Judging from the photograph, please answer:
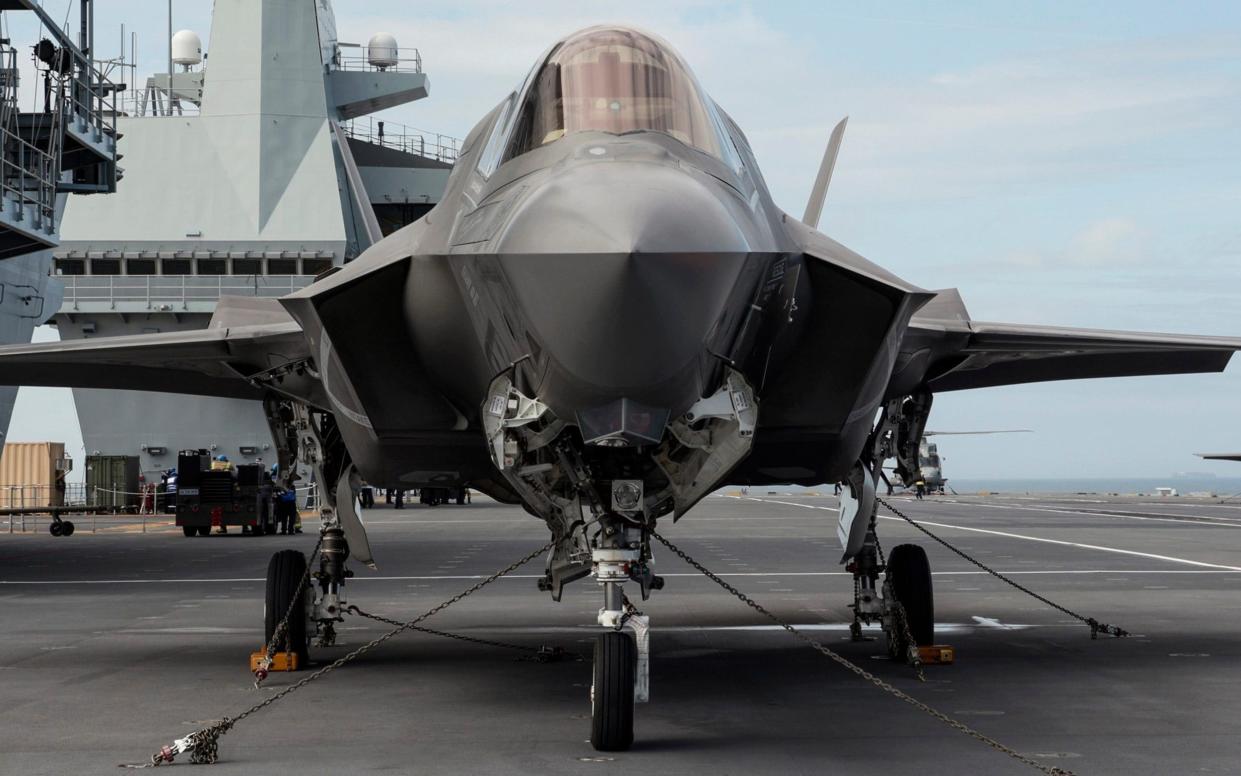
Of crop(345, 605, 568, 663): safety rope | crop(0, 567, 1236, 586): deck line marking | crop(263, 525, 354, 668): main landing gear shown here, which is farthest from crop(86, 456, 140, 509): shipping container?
crop(263, 525, 354, 668): main landing gear

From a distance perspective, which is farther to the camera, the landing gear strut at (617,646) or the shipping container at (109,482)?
the shipping container at (109,482)

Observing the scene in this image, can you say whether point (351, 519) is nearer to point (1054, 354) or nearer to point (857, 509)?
point (857, 509)

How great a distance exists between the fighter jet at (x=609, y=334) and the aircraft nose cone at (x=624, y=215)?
0.01 m

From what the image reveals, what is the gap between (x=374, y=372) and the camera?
7398 mm

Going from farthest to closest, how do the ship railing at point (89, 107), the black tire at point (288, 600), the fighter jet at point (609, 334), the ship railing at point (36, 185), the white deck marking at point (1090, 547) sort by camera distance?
1. the ship railing at point (89, 107)
2. the ship railing at point (36, 185)
3. the white deck marking at point (1090, 547)
4. the black tire at point (288, 600)
5. the fighter jet at point (609, 334)

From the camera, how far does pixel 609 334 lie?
18.1 ft

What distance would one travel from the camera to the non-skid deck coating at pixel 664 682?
22.6 ft

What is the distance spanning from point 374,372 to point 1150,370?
699 cm

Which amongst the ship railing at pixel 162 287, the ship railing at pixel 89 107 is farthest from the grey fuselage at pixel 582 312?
the ship railing at pixel 162 287

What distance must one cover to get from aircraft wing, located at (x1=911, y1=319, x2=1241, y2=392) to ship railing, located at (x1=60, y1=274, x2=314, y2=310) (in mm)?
38873

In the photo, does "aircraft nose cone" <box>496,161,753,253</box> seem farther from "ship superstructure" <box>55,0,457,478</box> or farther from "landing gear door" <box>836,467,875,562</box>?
"ship superstructure" <box>55,0,457,478</box>

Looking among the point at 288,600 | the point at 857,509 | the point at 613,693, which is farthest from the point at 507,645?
the point at 613,693


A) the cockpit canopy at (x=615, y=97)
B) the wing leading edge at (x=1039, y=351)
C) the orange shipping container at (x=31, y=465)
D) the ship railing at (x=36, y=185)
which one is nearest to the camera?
the cockpit canopy at (x=615, y=97)

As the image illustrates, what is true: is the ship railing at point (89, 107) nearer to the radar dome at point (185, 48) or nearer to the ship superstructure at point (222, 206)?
the ship superstructure at point (222, 206)
